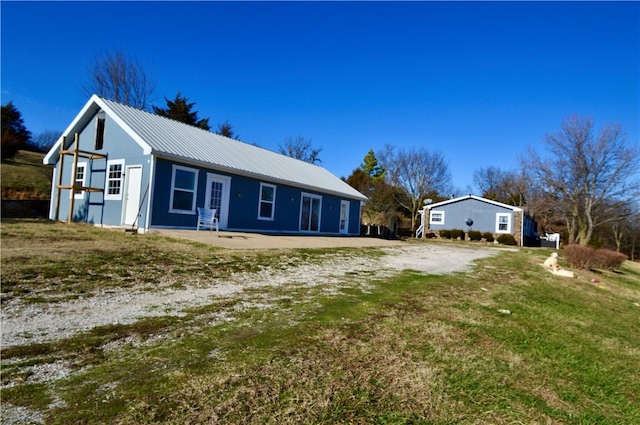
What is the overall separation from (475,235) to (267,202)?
782 inches

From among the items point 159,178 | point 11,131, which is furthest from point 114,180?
point 11,131

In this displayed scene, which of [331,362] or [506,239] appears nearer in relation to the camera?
[331,362]

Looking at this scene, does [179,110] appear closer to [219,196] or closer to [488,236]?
[219,196]

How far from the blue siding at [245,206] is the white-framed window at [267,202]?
182 mm

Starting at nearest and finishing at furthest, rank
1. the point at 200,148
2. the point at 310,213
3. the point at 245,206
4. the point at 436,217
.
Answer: the point at 200,148 → the point at 245,206 → the point at 310,213 → the point at 436,217

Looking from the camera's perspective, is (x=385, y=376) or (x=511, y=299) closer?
(x=385, y=376)

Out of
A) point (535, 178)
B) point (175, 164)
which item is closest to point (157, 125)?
point (175, 164)

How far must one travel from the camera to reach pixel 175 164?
12.8m

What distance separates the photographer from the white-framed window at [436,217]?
32.0m

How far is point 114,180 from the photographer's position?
13555 mm

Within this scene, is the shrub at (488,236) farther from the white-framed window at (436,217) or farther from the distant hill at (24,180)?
the distant hill at (24,180)

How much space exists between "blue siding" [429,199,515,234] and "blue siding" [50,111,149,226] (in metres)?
25.8

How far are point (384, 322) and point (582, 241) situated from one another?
32.1 meters

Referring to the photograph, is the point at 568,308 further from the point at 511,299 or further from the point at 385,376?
the point at 385,376
